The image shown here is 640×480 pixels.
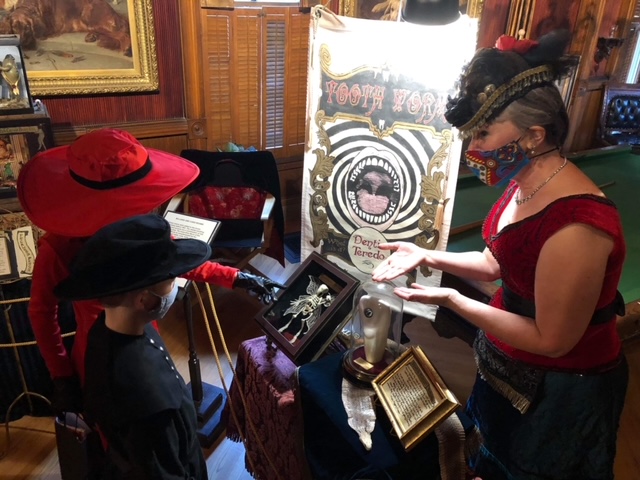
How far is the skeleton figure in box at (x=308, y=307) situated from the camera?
1837 mm

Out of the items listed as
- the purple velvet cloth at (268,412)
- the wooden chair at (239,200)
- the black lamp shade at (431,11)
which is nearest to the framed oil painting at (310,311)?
the purple velvet cloth at (268,412)

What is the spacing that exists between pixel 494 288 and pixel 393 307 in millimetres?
1071

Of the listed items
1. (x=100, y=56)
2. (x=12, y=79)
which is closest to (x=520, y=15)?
(x=100, y=56)

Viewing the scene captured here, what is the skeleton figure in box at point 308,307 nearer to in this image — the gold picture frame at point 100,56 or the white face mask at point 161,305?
the white face mask at point 161,305

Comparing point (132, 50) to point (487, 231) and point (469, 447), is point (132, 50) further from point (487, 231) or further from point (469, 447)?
point (469, 447)

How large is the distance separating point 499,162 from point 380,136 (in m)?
1.24

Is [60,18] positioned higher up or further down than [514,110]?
higher up

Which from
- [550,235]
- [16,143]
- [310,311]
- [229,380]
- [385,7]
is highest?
[385,7]

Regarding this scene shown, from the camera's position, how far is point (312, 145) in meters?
2.74

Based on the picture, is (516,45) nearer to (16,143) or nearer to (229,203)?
(16,143)

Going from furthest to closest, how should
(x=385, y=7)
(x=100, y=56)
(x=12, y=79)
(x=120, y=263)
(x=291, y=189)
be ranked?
(x=291, y=189)
(x=100, y=56)
(x=385, y=7)
(x=12, y=79)
(x=120, y=263)

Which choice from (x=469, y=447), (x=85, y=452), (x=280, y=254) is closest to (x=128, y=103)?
(x=280, y=254)

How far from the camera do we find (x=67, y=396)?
66.2 inches

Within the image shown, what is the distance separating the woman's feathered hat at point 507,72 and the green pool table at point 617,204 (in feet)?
4.86
